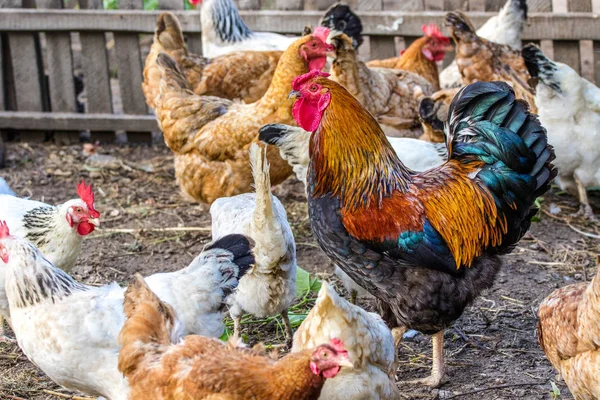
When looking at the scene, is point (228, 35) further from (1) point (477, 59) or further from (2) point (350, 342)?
(2) point (350, 342)

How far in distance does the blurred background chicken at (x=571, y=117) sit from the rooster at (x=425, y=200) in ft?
7.60

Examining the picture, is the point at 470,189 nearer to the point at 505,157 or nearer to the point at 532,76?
→ the point at 505,157

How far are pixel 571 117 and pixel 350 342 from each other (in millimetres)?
4053

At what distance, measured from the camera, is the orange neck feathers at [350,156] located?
14.5 feet

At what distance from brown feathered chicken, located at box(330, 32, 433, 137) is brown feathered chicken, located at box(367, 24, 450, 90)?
709 millimetres

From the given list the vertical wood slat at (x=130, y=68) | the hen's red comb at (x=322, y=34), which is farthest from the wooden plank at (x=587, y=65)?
the vertical wood slat at (x=130, y=68)

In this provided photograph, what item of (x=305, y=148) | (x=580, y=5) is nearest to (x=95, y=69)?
(x=305, y=148)

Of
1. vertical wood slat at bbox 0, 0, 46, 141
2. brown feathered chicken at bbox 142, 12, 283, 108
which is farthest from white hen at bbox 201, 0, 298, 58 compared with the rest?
vertical wood slat at bbox 0, 0, 46, 141

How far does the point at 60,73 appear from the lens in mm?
9312

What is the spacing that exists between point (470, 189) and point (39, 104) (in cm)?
662

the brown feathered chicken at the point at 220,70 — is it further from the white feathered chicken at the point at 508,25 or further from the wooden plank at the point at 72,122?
the white feathered chicken at the point at 508,25

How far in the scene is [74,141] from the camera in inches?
374

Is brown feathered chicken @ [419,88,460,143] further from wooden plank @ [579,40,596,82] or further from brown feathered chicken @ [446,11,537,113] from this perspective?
wooden plank @ [579,40,596,82]

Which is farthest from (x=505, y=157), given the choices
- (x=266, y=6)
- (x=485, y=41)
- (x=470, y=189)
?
(x=266, y=6)
